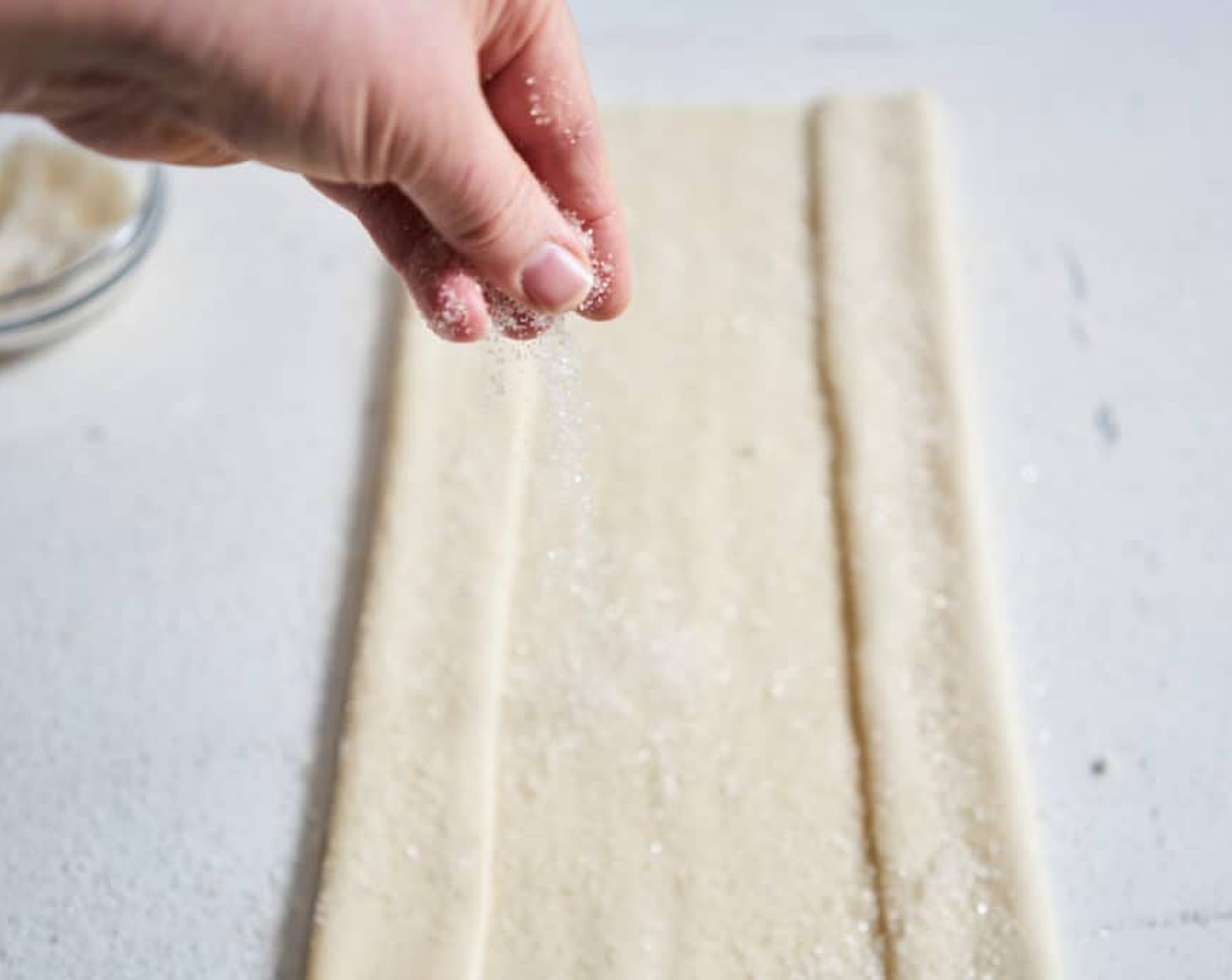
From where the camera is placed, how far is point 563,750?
0.97 meters

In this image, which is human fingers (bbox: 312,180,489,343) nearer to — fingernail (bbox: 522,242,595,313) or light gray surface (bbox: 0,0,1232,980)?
fingernail (bbox: 522,242,595,313)

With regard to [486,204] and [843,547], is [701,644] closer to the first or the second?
[843,547]

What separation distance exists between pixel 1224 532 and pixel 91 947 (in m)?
0.91

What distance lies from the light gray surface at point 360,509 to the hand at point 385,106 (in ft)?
1.13

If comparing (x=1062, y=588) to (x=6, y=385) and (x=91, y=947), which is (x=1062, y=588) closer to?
(x=91, y=947)

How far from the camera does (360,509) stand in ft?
3.68

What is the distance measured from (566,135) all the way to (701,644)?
0.39m

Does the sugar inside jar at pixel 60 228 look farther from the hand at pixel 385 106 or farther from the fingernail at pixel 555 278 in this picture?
the fingernail at pixel 555 278

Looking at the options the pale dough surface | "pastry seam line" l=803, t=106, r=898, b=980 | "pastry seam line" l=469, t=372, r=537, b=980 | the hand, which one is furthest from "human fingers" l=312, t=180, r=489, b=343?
"pastry seam line" l=803, t=106, r=898, b=980

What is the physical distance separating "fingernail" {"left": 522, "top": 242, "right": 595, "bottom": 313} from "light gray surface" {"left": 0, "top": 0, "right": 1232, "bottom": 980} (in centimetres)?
38

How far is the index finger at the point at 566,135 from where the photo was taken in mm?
852

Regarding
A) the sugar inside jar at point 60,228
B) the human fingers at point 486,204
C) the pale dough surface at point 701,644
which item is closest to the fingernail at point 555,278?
the human fingers at point 486,204

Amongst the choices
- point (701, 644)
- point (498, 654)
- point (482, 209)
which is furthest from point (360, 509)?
point (482, 209)

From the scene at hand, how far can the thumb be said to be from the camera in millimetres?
717
